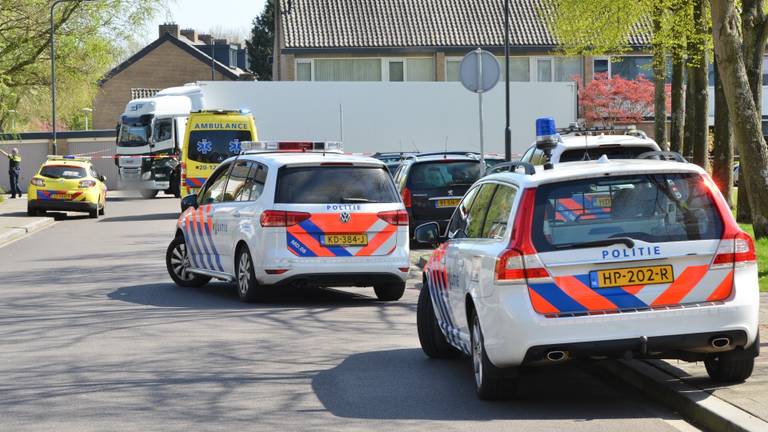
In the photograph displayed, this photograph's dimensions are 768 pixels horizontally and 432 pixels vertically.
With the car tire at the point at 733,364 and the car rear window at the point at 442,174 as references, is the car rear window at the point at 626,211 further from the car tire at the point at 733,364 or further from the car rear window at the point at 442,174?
Answer: the car rear window at the point at 442,174

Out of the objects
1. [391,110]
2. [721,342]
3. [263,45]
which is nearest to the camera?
[721,342]

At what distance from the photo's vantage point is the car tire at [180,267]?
16531 millimetres

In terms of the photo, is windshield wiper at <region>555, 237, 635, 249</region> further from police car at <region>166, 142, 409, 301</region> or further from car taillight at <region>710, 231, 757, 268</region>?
police car at <region>166, 142, 409, 301</region>

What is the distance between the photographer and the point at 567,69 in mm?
67938

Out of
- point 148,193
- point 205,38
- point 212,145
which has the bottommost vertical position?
point 148,193

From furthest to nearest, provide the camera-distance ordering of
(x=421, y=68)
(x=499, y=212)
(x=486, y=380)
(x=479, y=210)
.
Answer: (x=421, y=68), (x=479, y=210), (x=499, y=212), (x=486, y=380)

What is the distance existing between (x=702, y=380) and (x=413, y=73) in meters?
59.3

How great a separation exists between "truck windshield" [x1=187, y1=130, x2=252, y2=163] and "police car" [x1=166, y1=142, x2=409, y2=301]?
18.1 m

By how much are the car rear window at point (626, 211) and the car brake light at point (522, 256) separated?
0.05 m

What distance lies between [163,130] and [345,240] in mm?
33332

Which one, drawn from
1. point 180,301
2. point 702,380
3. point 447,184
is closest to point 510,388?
point 702,380

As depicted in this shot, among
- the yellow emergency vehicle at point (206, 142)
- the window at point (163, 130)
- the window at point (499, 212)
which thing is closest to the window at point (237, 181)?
the window at point (499, 212)

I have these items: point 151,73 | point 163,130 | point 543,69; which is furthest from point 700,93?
point 151,73

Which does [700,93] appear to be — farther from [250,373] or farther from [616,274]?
[616,274]
